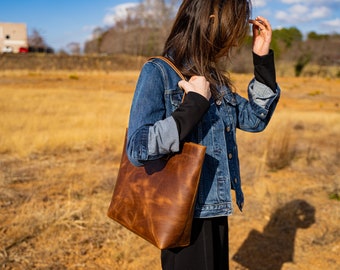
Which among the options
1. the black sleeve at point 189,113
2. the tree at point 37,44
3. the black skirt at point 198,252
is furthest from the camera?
the tree at point 37,44

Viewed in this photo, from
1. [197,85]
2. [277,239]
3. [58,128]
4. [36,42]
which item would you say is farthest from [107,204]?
[36,42]

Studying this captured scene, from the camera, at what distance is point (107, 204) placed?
387 centimetres

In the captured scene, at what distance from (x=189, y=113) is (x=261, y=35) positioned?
0.57 meters

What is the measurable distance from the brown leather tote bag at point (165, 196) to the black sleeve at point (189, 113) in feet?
0.21

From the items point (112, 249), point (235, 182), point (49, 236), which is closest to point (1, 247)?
point (49, 236)

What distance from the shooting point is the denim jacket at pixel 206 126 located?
4.14 ft

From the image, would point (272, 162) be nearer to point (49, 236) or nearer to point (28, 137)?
point (49, 236)

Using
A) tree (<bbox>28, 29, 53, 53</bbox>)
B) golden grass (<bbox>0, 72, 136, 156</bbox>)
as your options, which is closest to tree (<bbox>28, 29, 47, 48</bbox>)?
tree (<bbox>28, 29, 53, 53</bbox>)

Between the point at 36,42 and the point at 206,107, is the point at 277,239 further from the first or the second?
the point at 36,42

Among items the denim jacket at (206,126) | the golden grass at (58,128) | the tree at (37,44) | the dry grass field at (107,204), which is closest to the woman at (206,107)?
the denim jacket at (206,126)

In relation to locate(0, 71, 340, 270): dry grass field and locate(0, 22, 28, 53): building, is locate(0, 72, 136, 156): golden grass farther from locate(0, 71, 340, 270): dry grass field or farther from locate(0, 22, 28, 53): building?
locate(0, 22, 28, 53): building

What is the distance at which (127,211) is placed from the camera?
58.0 inches

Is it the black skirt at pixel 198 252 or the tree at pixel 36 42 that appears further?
the tree at pixel 36 42

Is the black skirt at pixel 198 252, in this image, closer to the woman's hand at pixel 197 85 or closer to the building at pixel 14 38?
the woman's hand at pixel 197 85
